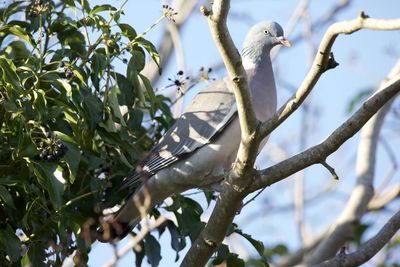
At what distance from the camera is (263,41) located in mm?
5410

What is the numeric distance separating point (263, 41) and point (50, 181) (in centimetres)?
208

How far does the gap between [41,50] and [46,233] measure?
2.62 ft

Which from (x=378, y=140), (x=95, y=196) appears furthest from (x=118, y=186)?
(x=378, y=140)

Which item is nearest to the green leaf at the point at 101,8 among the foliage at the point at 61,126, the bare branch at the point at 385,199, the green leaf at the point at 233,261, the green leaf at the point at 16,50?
the foliage at the point at 61,126

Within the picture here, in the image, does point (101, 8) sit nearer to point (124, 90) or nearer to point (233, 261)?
point (124, 90)

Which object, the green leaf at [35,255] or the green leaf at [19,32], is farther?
the green leaf at [19,32]

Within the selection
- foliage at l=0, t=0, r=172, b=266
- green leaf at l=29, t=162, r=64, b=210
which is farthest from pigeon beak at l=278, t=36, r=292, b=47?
green leaf at l=29, t=162, r=64, b=210

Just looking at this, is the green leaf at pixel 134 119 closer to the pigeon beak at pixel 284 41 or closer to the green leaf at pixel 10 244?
the green leaf at pixel 10 244

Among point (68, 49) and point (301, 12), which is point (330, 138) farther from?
point (301, 12)

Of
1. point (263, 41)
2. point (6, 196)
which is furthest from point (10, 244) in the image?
point (263, 41)

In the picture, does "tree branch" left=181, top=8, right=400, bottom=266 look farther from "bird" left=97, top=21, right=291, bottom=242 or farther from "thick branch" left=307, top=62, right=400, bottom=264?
"thick branch" left=307, top=62, right=400, bottom=264

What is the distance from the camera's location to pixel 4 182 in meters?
3.81

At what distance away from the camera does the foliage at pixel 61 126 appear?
376 centimetres

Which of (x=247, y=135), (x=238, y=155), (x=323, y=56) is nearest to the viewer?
(x=323, y=56)
